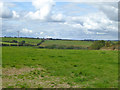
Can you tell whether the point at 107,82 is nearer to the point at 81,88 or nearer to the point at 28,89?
the point at 81,88

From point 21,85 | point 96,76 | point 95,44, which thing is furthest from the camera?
point 95,44

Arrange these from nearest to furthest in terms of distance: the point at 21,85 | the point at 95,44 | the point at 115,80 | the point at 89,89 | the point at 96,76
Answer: the point at 89,89 < the point at 21,85 < the point at 115,80 < the point at 96,76 < the point at 95,44

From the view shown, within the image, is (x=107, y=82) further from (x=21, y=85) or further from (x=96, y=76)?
(x=21, y=85)

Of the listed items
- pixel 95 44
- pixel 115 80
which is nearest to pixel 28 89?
pixel 115 80

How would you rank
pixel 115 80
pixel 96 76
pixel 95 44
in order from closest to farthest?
pixel 115 80 → pixel 96 76 → pixel 95 44

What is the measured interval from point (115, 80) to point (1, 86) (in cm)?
783

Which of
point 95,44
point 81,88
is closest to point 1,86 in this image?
point 81,88

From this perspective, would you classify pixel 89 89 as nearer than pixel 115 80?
Yes

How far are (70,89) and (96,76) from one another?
423cm

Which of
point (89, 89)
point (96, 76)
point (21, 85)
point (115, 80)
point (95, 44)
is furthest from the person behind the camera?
point (95, 44)

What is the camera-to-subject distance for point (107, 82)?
1089 centimetres

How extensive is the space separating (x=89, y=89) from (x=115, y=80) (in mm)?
2971

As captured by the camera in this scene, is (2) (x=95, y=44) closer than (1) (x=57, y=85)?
No

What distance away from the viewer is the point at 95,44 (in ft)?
278
